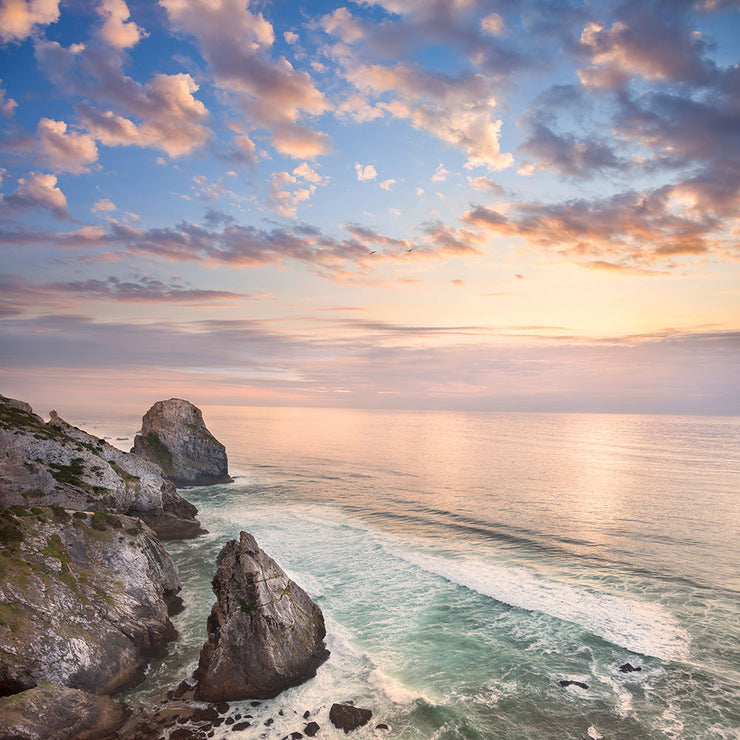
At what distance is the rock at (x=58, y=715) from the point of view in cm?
1418

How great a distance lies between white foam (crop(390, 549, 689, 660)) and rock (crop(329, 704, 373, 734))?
14.3 metres

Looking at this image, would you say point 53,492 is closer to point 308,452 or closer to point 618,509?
point 618,509

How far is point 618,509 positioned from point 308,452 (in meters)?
70.3

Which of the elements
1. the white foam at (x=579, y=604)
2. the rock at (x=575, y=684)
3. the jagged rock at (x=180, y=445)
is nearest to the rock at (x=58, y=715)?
the rock at (x=575, y=684)

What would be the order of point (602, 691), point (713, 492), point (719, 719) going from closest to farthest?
1. point (719, 719)
2. point (602, 691)
3. point (713, 492)

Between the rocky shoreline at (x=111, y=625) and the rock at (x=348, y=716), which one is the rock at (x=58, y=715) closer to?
the rocky shoreline at (x=111, y=625)

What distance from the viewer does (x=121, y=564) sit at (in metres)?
23.8

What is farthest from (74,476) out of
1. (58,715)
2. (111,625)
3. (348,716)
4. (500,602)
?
(500,602)

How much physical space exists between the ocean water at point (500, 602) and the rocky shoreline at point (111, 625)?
119 cm

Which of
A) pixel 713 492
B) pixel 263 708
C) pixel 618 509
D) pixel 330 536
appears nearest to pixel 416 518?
pixel 330 536

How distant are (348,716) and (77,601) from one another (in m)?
Answer: 13.3

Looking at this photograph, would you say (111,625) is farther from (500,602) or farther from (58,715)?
(500,602)

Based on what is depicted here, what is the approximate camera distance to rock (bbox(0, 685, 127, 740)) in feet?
46.5

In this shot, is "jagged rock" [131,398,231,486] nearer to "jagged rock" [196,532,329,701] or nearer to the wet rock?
"jagged rock" [196,532,329,701]
